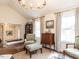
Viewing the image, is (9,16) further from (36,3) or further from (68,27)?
(68,27)

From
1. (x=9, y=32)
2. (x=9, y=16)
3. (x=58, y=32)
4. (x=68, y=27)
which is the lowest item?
(x=9, y=32)

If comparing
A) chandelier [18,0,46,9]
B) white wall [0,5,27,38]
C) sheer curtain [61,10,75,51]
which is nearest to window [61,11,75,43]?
sheer curtain [61,10,75,51]

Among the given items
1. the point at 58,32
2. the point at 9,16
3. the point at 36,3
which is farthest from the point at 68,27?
the point at 9,16

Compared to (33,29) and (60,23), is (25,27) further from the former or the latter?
(60,23)

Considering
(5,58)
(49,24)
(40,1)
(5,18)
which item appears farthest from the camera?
(5,18)

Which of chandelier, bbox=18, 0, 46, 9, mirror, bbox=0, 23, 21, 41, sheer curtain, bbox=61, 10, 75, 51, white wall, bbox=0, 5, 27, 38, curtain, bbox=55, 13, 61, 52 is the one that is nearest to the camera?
chandelier, bbox=18, 0, 46, 9

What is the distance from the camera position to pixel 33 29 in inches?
298

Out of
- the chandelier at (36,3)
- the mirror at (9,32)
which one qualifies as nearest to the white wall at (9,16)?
the mirror at (9,32)

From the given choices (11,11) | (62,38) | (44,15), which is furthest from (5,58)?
(11,11)

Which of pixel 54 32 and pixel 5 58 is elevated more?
pixel 54 32

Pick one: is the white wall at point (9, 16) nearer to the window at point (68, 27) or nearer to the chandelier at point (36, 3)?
the chandelier at point (36, 3)

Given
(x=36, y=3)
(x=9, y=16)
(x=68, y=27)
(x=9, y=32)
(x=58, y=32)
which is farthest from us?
(x=9, y=32)

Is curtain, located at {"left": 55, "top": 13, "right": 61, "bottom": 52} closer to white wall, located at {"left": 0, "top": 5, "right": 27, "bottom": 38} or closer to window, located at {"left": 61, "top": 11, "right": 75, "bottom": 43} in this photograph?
window, located at {"left": 61, "top": 11, "right": 75, "bottom": 43}

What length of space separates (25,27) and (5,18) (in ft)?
6.71
